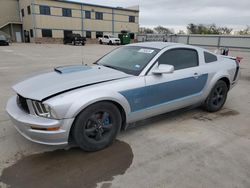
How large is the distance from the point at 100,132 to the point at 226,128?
2.30 meters

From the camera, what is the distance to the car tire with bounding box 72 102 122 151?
262cm

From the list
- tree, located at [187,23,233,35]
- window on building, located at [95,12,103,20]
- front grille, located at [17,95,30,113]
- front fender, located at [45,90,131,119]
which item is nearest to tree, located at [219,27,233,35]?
tree, located at [187,23,233,35]

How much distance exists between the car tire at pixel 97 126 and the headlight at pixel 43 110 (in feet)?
1.05

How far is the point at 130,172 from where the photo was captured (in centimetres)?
247

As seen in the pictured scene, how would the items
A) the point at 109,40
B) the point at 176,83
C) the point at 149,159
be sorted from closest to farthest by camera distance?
the point at 149,159 → the point at 176,83 → the point at 109,40

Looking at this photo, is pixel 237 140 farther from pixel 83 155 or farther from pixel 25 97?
pixel 25 97

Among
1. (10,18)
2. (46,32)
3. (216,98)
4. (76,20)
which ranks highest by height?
(10,18)

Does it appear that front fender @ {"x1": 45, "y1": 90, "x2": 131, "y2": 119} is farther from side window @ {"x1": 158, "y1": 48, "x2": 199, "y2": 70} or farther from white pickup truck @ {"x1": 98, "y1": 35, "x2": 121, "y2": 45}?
white pickup truck @ {"x1": 98, "y1": 35, "x2": 121, "y2": 45}

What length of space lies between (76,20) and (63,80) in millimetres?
38900

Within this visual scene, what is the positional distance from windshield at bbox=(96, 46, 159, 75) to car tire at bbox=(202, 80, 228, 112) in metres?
1.65

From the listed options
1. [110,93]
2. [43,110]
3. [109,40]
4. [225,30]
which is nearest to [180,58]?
[110,93]

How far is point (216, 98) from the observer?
4391 millimetres

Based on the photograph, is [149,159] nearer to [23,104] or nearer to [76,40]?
[23,104]

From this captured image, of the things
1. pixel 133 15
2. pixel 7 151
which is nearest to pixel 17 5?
pixel 133 15
